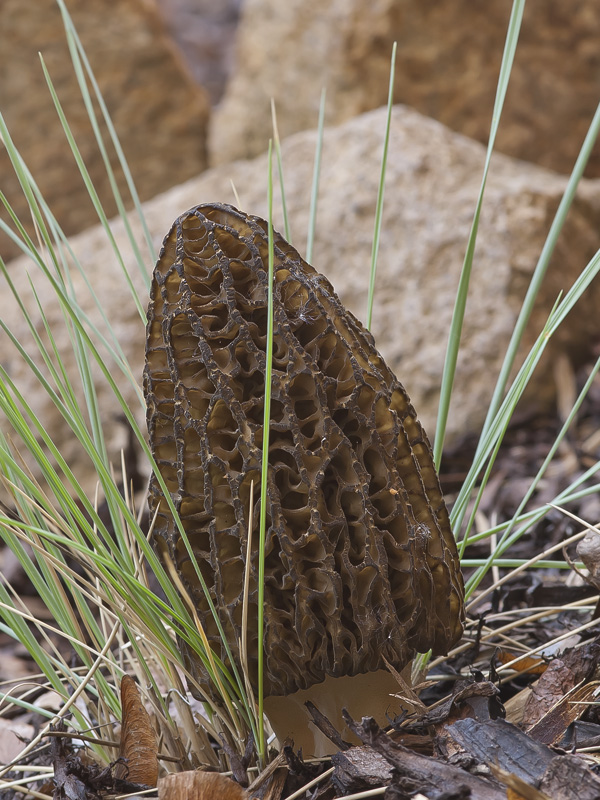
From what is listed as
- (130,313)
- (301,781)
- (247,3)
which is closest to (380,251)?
(130,313)

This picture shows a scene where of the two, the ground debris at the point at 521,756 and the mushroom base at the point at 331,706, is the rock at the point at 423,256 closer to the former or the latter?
the mushroom base at the point at 331,706

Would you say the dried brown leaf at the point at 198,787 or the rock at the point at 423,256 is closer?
the dried brown leaf at the point at 198,787

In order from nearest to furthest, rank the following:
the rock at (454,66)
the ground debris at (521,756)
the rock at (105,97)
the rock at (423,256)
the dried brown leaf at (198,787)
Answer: the ground debris at (521,756), the dried brown leaf at (198,787), the rock at (423,256), the rock at (454,66), the rock at (105,97)

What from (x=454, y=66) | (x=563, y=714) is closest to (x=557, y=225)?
(x=563, y=714)

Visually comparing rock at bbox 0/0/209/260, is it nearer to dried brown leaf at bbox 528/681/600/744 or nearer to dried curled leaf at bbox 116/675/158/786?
dried curled leaf at bbox 116/675/158/786

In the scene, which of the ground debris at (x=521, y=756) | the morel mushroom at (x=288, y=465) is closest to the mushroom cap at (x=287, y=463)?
the morel mushroom at (x=288, y=465)

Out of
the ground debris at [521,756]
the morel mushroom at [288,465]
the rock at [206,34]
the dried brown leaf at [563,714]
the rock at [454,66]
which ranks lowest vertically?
the dried brown leaf at [563,714]

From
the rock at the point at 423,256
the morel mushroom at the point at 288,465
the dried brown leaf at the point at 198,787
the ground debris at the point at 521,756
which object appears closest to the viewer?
the ground debris at the point at 521,756

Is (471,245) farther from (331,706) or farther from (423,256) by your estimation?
(423,256)
